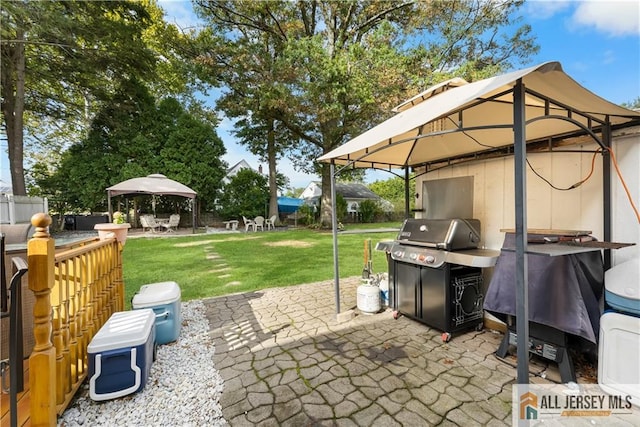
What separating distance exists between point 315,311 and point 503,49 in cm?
1593

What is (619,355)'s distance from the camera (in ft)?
6.75

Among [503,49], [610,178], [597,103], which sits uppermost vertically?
[503,49]

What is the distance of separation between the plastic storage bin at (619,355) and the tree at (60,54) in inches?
565

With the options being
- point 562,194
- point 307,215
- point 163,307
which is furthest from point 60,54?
point 562,194

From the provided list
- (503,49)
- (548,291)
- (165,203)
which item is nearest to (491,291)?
(548,291)

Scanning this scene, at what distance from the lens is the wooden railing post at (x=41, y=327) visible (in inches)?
66.4

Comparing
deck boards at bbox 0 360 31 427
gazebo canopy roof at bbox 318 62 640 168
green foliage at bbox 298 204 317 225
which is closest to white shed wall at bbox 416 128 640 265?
gazebo canopy roof at bbox 318 62 640 168

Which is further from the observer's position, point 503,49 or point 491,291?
point 503,49

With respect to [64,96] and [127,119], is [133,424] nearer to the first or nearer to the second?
[127,119]

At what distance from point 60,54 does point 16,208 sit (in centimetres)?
671

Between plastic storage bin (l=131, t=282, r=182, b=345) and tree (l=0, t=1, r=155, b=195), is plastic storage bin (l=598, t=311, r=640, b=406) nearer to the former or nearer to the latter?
plastic storage bin (l=131, t=282, r=182, b=345)

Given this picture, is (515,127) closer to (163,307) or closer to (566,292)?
(566,292)

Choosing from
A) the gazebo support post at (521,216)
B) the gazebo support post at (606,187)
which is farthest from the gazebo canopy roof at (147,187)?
the gazebo support post at (606,187)

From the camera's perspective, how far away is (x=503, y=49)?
13352 mm
